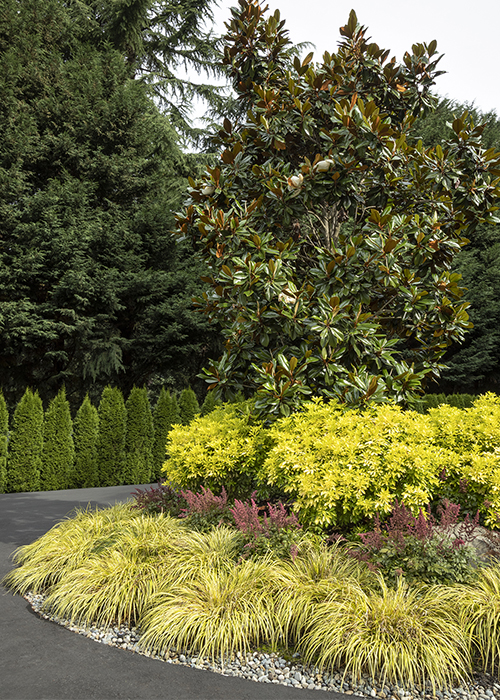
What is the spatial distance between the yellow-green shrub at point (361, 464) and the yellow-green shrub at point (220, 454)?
1.26 feet

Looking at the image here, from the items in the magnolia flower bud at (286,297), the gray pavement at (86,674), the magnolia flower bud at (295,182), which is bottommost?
the gray pavement at (86,674)

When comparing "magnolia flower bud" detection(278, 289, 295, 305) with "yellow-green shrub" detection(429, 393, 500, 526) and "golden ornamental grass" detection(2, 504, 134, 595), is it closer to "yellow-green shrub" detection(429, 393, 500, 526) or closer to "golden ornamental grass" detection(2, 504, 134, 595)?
"yellow-green shrub" detection(429, 393, 500, 526)

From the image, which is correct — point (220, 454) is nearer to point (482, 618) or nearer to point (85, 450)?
point (482, 618)

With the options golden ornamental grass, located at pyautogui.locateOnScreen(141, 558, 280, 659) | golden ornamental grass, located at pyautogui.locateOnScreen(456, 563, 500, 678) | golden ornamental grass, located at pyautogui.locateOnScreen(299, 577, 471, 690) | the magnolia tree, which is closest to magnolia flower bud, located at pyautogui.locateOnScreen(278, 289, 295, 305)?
the magnolia tree

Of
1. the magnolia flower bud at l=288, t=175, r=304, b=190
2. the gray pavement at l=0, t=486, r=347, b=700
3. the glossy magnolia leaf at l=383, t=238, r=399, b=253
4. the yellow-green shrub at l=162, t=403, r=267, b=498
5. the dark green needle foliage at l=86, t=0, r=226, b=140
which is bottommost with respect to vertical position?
the gray pavement at l=0, t=486, r=347, b=700

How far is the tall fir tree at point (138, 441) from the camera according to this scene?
987cm

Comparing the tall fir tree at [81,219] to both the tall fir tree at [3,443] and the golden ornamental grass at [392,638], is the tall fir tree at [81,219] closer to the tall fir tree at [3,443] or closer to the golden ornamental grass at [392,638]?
the tall fir tree at [3,443]

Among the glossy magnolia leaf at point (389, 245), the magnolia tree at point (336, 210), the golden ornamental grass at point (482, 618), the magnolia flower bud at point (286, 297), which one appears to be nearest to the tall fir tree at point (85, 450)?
the magnolia tree at point (336, 210)

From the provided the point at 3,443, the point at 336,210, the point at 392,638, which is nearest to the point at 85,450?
the point at 3,443

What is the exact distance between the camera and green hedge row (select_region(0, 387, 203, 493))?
886cm

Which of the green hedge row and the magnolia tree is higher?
the magnolia tree

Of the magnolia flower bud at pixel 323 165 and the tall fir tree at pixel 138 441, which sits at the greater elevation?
the magnolia flower bud at pixel 323 165

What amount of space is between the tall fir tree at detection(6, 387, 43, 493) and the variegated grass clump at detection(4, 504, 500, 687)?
18.0 ft

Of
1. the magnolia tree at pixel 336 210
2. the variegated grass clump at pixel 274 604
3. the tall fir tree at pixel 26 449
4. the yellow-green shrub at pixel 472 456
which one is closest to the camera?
the variegated grass clump at pixel 274 604
